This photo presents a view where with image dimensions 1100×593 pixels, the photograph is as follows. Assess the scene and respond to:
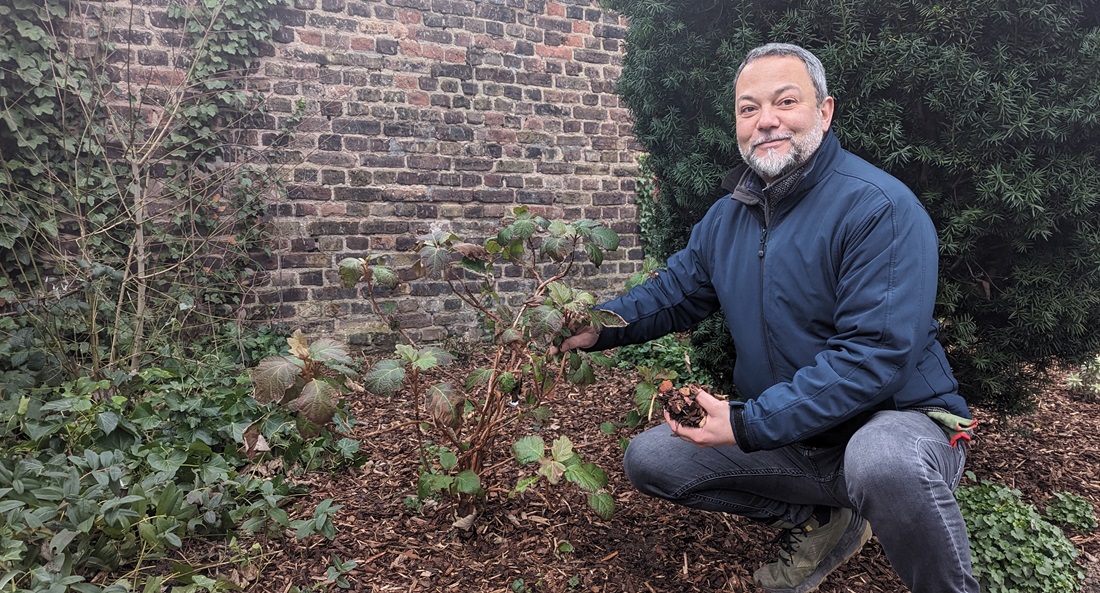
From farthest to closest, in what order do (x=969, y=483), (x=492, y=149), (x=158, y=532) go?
(x=492, y=149) → (x=969, y=483) → (x=158, y=532)

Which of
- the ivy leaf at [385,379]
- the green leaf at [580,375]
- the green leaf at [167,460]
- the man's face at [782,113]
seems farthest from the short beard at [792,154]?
the green leaf at [167,460]

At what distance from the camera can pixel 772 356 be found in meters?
2.15

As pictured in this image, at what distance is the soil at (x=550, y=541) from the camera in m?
2.21

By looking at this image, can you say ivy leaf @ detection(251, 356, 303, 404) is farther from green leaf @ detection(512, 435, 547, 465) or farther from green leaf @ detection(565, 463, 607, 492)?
green leaf @ detection(565, 463, 607, 492)

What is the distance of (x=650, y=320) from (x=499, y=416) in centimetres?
66

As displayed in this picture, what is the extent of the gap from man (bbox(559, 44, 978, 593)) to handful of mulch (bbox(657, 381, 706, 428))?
28 millimetres

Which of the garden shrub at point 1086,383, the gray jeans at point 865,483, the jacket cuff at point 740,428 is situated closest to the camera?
the gray jeans at point 865,483

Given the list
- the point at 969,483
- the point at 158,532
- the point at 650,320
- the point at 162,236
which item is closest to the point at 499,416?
the point at 650,320

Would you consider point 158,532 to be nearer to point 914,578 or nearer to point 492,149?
point 914,578

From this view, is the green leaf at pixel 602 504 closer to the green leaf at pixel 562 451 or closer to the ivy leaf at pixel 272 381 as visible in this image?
the green leaf at pixel 562 451

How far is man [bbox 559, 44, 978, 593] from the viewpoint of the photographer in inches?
69.8

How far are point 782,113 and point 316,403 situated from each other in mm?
1694

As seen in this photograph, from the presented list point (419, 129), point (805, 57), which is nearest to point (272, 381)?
point (805, 57)

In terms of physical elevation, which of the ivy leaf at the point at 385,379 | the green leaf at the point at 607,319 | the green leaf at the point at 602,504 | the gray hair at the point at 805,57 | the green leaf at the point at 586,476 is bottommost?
the green leaf at the point at 602,504
